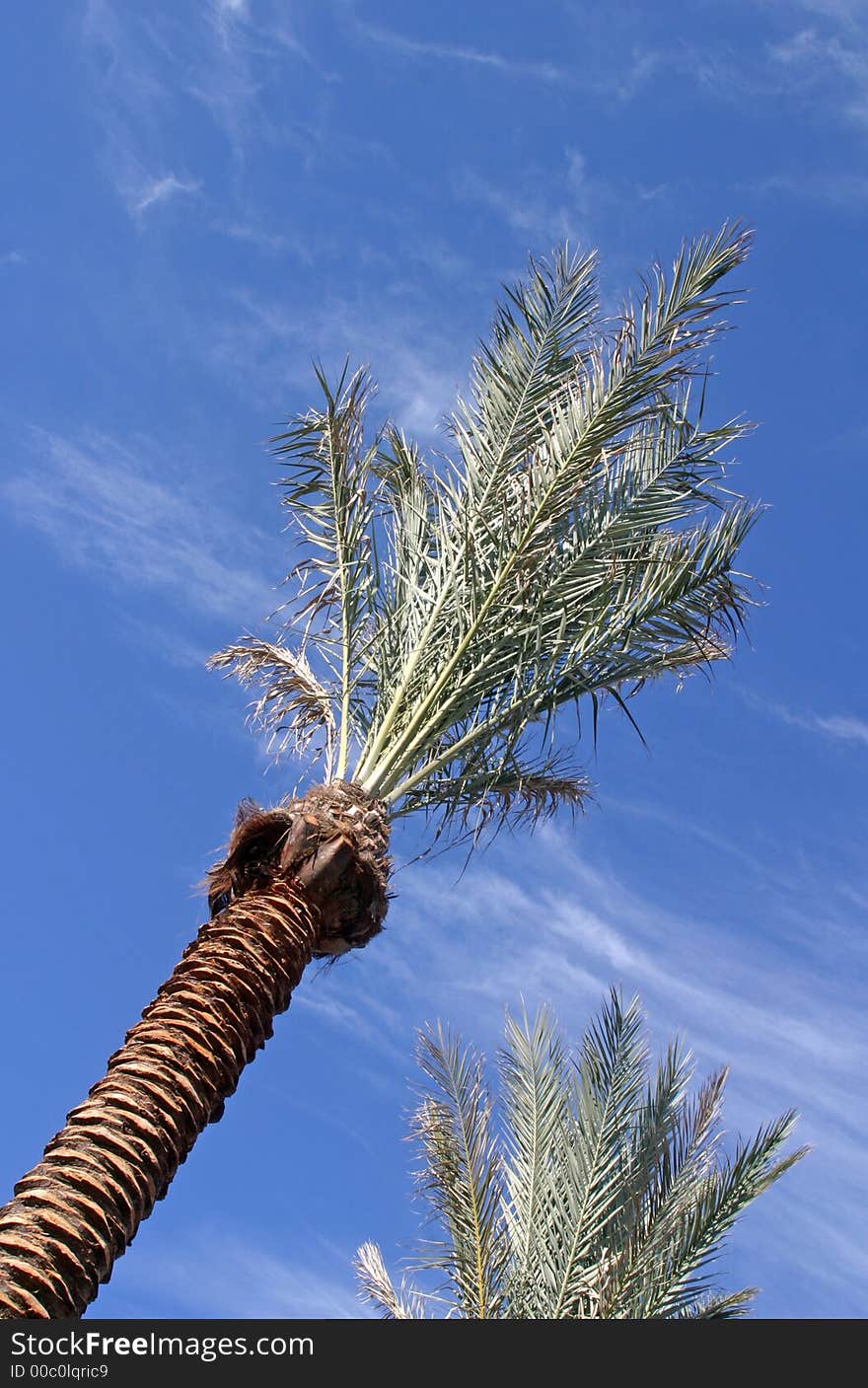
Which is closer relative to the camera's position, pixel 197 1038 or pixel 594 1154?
pixel 197 1038

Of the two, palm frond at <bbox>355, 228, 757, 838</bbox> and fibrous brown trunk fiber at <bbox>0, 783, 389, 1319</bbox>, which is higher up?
palm frond at <bbox>355, 228, 757, 838</bbox>

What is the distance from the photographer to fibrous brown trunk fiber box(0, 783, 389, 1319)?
4410mm

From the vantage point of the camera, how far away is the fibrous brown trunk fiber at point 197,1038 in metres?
4.41

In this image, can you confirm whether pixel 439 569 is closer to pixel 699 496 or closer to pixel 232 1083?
pixel 699 496

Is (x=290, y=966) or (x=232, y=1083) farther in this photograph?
(x=290, y=966)

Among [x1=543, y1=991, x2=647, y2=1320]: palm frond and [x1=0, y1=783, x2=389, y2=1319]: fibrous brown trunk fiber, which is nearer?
[x1=0, y1=783, x2=389, y2=1319]: fibrous brown trunk fiber

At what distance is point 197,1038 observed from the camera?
5371 millimetres

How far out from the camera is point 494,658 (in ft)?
25.0

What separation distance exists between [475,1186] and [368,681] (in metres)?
3.53

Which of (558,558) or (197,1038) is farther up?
(558,558)

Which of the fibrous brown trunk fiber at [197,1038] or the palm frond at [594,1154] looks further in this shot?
the palm frond at [594,1154]

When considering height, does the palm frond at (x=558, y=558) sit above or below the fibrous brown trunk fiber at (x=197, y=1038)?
above

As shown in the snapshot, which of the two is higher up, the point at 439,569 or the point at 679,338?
the point at 679,338
